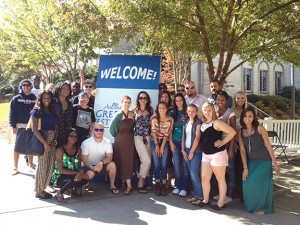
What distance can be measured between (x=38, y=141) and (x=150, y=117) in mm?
1936

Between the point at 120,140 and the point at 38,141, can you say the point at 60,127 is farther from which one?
the point at 120,140

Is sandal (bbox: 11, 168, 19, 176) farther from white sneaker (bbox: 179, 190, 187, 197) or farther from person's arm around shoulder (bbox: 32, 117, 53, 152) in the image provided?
white sneaker (bbox: 179, 190, 187, 197)

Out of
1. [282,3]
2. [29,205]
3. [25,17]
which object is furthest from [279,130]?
[25,17]

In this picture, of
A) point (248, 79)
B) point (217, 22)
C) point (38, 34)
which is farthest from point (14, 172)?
point (248, 79)

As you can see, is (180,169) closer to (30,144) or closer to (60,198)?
(60,198)

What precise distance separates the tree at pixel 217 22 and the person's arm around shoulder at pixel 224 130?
2100mm

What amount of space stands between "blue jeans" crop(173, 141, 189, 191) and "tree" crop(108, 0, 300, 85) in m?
1.98

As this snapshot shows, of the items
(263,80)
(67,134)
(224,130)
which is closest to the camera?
(224,130)

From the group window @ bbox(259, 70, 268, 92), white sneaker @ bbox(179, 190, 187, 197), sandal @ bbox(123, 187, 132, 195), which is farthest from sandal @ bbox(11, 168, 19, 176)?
window @ bbox(259, 70, 268, 92)

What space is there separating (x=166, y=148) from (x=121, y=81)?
2.06 meters

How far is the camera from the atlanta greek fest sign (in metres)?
7.00

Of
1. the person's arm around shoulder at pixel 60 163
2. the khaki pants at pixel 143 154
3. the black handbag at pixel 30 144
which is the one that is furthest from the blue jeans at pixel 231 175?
the black handbag at pixel 30 144

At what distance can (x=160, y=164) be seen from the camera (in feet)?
19.4

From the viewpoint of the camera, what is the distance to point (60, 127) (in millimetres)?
5906
